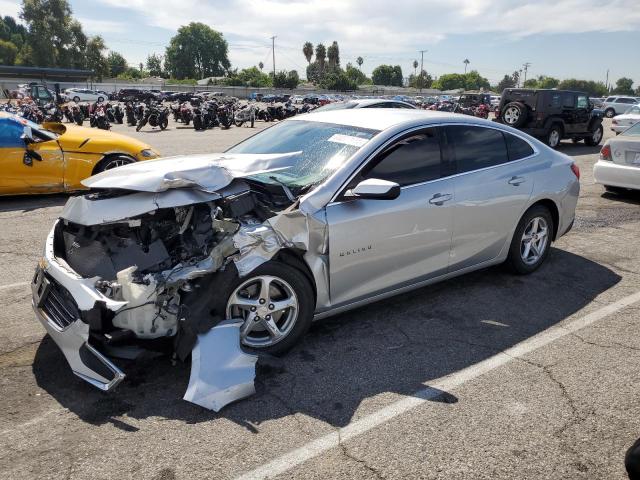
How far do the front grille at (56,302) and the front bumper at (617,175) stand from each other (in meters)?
8.72

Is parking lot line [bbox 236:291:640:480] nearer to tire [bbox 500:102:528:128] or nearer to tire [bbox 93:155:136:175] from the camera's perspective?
tire [bbox 93:155:136:175]

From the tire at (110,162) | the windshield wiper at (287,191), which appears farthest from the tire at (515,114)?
the windshield wiper at (287,191)

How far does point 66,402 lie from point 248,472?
51.0 inches

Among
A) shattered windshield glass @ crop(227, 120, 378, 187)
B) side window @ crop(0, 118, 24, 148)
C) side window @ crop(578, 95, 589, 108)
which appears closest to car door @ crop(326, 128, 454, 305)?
shattered windshield glass @ crop(227, 120, 378, 187)

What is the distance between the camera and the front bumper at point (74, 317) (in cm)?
297

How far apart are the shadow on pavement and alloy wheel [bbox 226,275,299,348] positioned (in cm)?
21

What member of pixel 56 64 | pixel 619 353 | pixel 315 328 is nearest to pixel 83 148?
pixel 315 328

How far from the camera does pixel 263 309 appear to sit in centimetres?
348

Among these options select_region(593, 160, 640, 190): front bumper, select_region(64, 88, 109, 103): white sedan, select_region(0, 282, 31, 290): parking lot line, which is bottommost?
select_region(0, 282, 31, 290): parking lot line

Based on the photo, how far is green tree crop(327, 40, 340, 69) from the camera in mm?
144625

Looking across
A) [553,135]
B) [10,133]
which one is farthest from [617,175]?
[10,133]

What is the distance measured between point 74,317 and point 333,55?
15145cm

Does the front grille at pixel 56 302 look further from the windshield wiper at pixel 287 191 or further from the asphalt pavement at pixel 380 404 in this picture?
the windshield wiper at pixel 287 191

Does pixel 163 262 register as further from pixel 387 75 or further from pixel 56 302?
pixel 387 75
